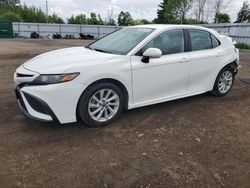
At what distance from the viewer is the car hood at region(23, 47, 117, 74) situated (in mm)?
3754

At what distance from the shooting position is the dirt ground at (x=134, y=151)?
2912 millimetres

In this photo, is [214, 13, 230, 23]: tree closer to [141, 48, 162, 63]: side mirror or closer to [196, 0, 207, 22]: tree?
[196, 0, 207, 22]: tree

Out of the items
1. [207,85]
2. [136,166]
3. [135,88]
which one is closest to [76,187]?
[136,166]

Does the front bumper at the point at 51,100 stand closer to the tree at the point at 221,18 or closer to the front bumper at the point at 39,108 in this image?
the front bumper at the point at 39,108

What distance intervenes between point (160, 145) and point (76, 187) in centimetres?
138

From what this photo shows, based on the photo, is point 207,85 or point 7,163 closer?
point 7,163

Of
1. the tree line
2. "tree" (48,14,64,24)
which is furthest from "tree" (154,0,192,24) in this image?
"tree" (48,14,64,24)

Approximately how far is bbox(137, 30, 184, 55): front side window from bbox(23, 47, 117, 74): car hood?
2.58ft

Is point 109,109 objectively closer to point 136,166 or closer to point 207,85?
point 136,166

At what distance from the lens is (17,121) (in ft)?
14.0

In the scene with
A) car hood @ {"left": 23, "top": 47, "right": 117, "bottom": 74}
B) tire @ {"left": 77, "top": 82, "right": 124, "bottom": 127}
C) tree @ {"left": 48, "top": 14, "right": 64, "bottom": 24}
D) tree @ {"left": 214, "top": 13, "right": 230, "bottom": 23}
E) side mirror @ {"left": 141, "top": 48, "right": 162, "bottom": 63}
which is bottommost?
tire @ {"left": 77, "top": 82, "right": 124, "bottom": 127}

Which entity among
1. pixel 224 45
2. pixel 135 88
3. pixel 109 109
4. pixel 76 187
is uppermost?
pixel 224 45

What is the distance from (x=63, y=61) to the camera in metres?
3.94

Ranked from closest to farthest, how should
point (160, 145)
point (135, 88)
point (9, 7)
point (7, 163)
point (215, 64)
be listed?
1. point (7, 163)
2. point (160, 145)
3. point (135, 88)
4. point (215, 64)
5. point (9, 7)
